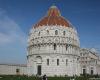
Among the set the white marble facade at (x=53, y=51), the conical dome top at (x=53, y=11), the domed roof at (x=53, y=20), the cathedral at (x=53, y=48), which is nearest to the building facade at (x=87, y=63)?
the cathedral at (x=53, y=48)

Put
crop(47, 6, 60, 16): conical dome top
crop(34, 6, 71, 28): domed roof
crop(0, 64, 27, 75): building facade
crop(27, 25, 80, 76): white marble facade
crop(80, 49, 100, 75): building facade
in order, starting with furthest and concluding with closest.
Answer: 1. crop(80, 49, 100, 75): building facade
2. crop(0, 64, 27, 75): building facade
3. crop(47, 6, 60, 16): conical dome top
4. crop(34, 6, 71, 28): domed roof
5. crop(27, 25, 80, 76): white marble facade

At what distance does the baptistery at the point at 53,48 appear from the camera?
65.9 m

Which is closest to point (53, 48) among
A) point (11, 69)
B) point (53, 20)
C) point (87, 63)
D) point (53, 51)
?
point (53, 51)

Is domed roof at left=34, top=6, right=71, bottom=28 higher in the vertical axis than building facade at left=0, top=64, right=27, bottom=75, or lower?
higher

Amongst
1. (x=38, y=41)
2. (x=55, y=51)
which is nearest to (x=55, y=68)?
(x=55, y=51)

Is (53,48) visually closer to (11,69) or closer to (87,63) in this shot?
(87,63)

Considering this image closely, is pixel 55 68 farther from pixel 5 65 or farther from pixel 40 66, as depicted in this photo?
pixel 5 65

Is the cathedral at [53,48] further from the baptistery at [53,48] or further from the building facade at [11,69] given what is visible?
the building facade at [11,69]

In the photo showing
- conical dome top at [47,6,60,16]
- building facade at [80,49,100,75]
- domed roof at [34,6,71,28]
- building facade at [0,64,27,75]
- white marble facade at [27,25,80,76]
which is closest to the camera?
white marble facade at [27,25,80,76]

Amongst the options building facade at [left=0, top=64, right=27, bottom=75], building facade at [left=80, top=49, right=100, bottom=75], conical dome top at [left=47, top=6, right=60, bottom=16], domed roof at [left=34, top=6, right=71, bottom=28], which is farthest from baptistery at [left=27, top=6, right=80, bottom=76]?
building facade at [left=80, top=49, right=100, bottom=75]

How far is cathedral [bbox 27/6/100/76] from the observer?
6588cm

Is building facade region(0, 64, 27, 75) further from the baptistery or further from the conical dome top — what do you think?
the conical dome top

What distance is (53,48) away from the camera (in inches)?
2616

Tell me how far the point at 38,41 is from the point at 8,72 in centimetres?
2175
